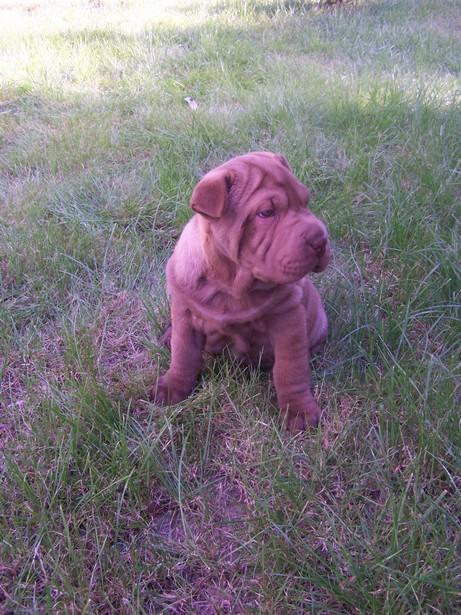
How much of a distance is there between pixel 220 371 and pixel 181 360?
0.21 metres

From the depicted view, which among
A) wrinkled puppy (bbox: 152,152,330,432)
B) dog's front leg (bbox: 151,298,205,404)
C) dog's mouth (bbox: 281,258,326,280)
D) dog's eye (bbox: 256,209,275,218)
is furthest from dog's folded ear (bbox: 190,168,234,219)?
dog's front leg (bbox: 151,298,205,404)

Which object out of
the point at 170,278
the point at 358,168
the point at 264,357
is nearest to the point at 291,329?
the point at 264,357

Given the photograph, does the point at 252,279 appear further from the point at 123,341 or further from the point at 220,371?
Result: the point at 123,341

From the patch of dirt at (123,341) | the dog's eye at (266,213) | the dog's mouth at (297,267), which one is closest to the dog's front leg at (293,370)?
the dog's mouth at (297,267)

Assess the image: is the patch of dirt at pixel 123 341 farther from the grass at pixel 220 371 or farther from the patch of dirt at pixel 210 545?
the patch of dirt at pixel 210 545

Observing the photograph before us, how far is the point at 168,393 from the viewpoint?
2.43m

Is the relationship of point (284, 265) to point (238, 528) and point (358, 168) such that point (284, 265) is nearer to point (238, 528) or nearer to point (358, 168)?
point (238, 528)

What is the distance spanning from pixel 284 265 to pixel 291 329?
0.36m

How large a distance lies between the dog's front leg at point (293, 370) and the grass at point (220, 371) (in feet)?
0.35

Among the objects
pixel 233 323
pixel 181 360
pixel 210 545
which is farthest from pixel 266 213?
pixel 210 545

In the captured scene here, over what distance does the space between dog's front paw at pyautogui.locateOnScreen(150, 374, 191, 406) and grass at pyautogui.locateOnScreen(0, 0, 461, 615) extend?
68 mm

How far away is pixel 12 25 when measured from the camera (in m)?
7.17

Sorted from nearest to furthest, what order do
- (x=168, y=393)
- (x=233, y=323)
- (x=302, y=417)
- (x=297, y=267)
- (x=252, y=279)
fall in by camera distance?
(x=297, y=267)
(x=252, y=279)
(x=233, y=323)
(x=302, y=417)
(x=168, y=393)

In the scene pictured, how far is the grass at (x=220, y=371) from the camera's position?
1772 millimetres
